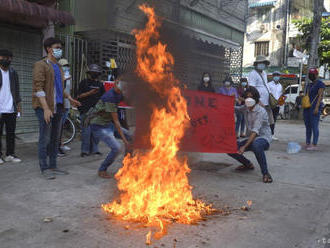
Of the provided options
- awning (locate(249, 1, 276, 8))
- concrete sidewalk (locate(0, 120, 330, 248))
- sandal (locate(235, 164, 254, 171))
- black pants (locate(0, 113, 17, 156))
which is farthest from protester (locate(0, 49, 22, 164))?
awning (locate(249, 1, 276, 8))

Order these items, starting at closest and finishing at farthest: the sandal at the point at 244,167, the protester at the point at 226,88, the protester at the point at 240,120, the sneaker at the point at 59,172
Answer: the sneaker at the point at 59,172, the sandal at the point at 244,167, the protester at the point at 226,88, the protester at the point at 240,120

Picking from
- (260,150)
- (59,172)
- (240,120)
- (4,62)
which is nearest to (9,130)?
(4,62)

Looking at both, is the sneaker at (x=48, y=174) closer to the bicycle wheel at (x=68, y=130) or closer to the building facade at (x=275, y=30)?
the bicycle wheel at (x=68, y=130)

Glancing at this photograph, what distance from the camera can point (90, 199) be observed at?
363cm

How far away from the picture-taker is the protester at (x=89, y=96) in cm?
604

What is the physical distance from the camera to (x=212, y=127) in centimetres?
469

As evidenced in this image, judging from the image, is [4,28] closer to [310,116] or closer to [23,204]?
[23,204]

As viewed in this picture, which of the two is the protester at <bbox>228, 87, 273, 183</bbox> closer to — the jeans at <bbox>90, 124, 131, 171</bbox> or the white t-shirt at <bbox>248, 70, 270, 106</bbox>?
the jeans at <bbox>90, 124, 131, 171</bbox>

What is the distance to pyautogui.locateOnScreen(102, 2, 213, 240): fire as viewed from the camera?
10.4ft

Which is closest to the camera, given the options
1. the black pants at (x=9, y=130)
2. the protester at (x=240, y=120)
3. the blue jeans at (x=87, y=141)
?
the black pants at (x=9, y=130)

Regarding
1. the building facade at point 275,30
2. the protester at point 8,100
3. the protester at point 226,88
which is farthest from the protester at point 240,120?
the building facade at point 275,30

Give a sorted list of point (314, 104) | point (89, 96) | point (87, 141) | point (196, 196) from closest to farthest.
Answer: point (196, 196) < point (87, 141) < point (89, 96) < point (314, 104)

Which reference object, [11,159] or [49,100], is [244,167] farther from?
[11,159]

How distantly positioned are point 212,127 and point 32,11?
475 centimetres
